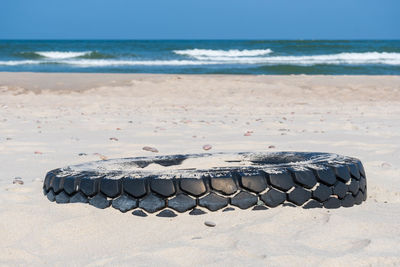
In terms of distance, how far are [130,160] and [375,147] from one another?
2049 mm

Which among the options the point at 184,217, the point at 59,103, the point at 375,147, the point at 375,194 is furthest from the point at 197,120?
the point at 184,217

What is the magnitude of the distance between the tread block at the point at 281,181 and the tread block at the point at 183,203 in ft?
1.16

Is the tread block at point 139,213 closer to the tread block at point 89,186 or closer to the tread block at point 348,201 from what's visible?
the tread block at point 89,186

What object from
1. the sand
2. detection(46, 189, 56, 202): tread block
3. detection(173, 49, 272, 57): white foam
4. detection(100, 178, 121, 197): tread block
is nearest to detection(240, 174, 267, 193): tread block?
the sand

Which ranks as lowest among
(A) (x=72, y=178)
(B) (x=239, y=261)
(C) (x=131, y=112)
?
(B) (x=239, y=261)

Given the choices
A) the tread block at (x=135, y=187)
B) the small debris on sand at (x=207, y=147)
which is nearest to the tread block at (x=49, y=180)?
the tread block at (x=135, y=187)

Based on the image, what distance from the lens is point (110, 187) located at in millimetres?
2430

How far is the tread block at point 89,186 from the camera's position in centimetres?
247

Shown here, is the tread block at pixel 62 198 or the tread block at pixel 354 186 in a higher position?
the tread block at pixel 354 186

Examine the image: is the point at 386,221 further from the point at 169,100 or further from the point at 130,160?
the point at 169,100

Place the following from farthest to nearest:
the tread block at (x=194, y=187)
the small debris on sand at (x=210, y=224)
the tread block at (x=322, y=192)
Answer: the tread block at (x=322, y=192)
the tread block at (x=194, y=187)
the small debris on sand at (x=210, y=224)

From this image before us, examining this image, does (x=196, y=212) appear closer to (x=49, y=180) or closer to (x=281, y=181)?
(x=281, y=181)

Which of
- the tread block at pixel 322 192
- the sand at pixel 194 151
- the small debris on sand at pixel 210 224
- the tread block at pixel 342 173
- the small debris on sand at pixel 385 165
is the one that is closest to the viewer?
the sand at pixel 194 151

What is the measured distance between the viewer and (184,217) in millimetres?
2320
